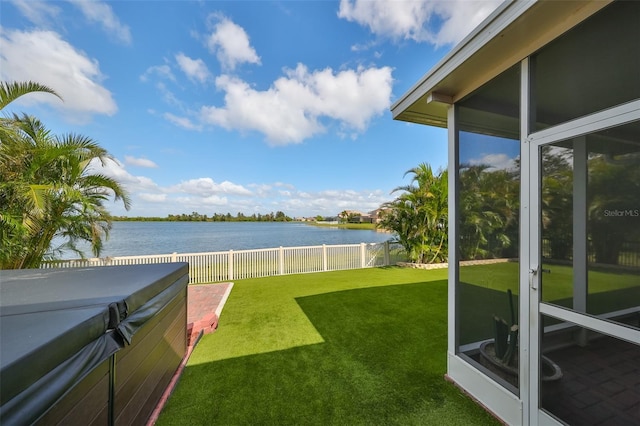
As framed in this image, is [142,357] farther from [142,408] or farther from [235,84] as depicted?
[235,84]

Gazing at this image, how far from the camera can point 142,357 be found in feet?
6.19

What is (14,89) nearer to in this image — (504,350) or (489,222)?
(489,222)

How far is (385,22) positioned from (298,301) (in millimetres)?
6763

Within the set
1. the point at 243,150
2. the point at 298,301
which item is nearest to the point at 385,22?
the point at 298,301

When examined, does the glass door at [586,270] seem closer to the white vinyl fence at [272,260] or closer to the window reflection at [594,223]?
the window reflection at [594,223]

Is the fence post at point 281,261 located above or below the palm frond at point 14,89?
below

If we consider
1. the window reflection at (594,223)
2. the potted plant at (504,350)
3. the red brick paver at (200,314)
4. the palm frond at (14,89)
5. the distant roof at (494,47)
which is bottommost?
the red brick paver at (200,314)

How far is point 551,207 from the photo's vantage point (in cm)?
165

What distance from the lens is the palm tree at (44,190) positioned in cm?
411

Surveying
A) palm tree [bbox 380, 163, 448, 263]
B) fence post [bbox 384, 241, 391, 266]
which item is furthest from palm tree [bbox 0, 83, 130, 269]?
palm tree [bbox 380, 163, 448, 263]

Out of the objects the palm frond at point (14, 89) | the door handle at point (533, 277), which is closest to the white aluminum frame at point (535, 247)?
the door handle at point (533, 277)

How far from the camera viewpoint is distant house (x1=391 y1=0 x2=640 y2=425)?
1.34 meters

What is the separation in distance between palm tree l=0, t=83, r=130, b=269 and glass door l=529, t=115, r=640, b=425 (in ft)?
21.9

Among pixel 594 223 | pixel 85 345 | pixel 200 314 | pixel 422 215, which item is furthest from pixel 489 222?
pixel 422 215
